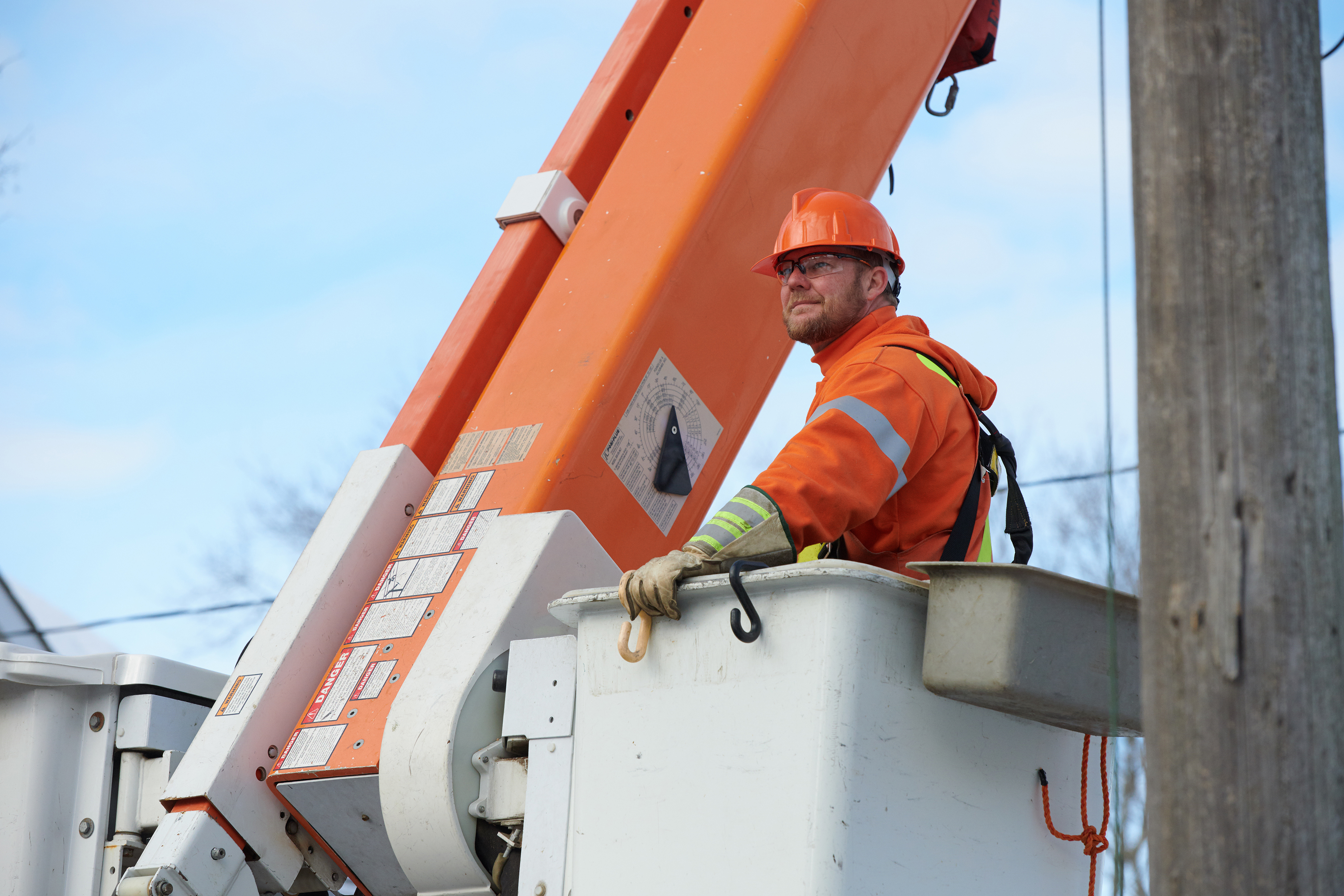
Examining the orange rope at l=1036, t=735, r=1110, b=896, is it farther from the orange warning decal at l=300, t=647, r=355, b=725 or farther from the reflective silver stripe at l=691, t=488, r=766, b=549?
the orange warning decal at l=300, t=647, r=355, b=725

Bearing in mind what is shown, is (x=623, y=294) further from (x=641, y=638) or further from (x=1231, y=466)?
(x=1231, y=466)

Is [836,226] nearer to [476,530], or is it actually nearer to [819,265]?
[819,265]

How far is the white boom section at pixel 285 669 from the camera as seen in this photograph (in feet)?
10.9

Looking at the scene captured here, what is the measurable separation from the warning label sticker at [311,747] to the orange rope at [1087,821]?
1.54 metres

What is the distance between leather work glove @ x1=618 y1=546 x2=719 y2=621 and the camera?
2635mm

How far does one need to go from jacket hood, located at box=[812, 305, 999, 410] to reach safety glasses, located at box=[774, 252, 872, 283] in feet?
0.48

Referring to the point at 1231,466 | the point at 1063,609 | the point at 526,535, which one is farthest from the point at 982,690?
the point at 526,535

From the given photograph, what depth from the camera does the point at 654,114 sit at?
4129 mm

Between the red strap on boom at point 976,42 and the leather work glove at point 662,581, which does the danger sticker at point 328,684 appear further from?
the red strap on boom at point 976,42

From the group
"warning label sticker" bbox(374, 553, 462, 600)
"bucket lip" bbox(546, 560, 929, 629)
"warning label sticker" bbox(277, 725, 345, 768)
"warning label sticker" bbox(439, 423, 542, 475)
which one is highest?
"warning label sticker" bbox(439, 423, 542, 475)

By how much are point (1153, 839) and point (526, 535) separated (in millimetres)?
1830

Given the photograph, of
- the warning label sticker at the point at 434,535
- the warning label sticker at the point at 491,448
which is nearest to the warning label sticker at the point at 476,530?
the warning label sticker at the point at 434,535

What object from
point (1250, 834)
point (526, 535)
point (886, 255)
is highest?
point (886, 255)

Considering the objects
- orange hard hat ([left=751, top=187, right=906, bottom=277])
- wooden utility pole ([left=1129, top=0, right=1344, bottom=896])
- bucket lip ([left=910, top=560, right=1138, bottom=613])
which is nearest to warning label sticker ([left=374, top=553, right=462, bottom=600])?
orange hard hat ([left=751, top=187, right=906, bottom=277])
